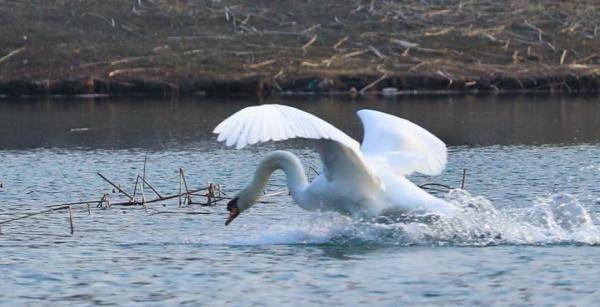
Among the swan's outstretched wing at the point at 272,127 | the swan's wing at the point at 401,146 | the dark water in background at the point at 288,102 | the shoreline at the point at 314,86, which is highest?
the swan's outstretched wing at the point at 272,127

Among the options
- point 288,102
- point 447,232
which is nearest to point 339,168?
point 447,232

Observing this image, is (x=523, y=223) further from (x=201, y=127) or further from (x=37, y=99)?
(x=37, y=99)

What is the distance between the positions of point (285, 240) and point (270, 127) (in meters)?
2.01

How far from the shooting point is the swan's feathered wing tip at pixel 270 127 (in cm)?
1160

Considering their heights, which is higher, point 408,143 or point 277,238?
point 408,143

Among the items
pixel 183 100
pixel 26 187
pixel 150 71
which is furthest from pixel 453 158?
pixel 150 71

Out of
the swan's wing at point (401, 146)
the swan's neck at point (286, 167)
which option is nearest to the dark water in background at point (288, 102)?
the swan's wing at point (401, 146)

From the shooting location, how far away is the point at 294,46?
140ft

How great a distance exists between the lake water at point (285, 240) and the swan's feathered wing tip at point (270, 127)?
Result: 1137 mm

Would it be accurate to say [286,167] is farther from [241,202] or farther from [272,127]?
[272,127]

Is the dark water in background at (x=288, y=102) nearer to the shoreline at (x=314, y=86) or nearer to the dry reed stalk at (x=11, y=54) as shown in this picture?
the shoreline at (x=314, y=86)

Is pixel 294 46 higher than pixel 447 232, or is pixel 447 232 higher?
pixel 294 46

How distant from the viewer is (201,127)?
28.6 m

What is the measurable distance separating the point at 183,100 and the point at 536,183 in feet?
66.0
